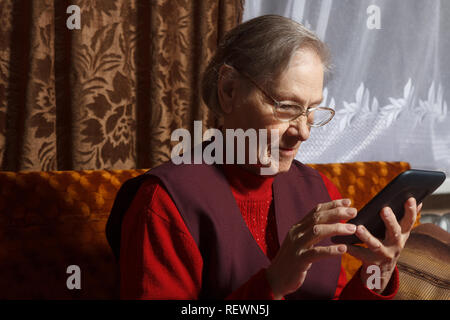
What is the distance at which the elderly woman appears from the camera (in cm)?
96

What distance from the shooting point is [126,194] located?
3.58 feet

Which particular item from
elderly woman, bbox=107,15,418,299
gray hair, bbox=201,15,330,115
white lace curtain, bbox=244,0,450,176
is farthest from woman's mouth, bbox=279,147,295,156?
white lace curtain, bbox=244,0,450,176

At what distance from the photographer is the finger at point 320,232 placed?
0.82 meters

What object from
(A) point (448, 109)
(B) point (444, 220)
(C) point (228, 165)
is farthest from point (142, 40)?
(B) point (444, 220)

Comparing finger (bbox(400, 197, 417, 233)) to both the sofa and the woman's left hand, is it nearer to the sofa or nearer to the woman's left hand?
the woman's left hand

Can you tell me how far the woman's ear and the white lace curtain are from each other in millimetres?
1184

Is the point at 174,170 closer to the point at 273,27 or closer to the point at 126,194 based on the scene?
the point at 126,194

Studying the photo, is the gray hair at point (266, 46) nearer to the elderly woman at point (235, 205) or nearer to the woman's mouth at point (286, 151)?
the elderly woman at point (235, 205)

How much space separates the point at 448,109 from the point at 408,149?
311 mm

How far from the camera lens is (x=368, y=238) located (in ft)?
3.01

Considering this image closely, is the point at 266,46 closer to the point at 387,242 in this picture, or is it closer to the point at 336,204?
the point at 336,204

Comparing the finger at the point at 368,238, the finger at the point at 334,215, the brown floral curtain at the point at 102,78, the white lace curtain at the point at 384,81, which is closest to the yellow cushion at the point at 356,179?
the white lace curtain at the point at 384,81
